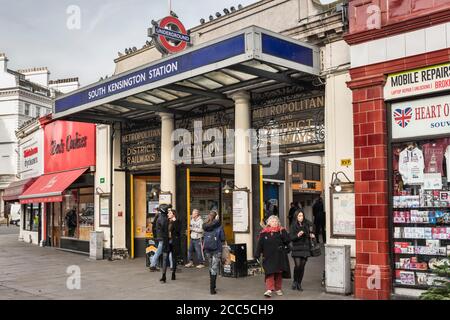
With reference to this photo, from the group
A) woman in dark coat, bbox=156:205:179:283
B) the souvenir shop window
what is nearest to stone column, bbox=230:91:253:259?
woman in dark coat, bbox=156:205:179:283

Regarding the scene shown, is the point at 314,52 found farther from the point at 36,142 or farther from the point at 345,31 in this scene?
the point at 36,142

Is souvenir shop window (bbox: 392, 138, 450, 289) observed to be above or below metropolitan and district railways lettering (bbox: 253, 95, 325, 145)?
below

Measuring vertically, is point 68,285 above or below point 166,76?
below

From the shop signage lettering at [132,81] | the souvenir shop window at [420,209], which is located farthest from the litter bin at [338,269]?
the shop signage lettering at [132,81]

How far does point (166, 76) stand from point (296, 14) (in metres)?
3.13

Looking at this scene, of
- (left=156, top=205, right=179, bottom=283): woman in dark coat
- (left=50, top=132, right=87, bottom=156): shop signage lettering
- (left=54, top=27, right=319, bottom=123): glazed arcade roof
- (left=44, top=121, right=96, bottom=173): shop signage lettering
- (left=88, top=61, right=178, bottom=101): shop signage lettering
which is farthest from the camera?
(left=50, top=132, right=87, bottom=156): shop signage lettering

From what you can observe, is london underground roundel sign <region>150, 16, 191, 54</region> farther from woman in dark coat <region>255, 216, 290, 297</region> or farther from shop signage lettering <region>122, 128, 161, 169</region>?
woman in dark coat <region>255, 216, 290, 297</region>

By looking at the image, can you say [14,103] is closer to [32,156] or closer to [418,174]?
[32,156]

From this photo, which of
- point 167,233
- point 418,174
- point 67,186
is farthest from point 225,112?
point 67,186

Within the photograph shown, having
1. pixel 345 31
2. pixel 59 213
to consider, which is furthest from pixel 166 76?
pixel 59 213

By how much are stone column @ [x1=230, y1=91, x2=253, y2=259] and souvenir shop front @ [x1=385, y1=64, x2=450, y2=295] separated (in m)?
4.01

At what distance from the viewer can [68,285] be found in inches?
445

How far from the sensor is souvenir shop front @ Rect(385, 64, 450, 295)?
8359mm

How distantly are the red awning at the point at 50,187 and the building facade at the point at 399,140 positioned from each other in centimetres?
1148
